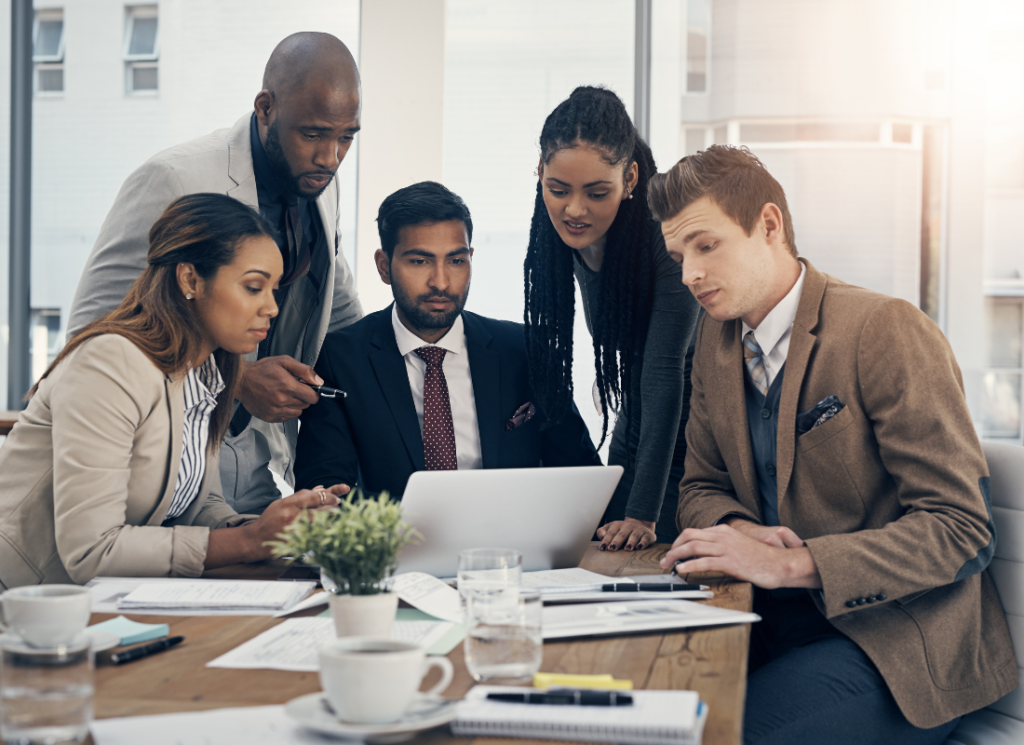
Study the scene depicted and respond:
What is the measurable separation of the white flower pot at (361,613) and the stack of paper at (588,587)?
284mm

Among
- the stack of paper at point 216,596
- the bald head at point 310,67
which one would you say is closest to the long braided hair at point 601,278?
the bald head at point 310,67

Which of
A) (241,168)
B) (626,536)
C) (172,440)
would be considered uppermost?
(241,168)

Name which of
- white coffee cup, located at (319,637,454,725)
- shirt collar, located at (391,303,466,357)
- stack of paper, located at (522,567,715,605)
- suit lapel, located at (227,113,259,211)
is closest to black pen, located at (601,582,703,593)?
stack of paper, located at (522,567,715,605)

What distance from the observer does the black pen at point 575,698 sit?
2.62ft

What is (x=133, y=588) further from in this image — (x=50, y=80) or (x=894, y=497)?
(x=50, y=80)

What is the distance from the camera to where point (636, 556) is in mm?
1667

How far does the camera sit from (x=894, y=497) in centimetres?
146

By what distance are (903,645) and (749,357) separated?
0.56m

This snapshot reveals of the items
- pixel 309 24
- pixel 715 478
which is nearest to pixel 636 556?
pixel 715 478

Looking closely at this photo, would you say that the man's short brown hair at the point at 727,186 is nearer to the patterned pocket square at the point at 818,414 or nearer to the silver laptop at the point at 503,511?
the patterned pocket square at the point at 818,414

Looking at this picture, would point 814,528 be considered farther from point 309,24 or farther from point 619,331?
point 309,24

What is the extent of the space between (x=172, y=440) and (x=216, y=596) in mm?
396

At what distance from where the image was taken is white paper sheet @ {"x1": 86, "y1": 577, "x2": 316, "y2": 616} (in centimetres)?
120

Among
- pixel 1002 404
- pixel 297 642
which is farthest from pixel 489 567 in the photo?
pixel 1002 404
